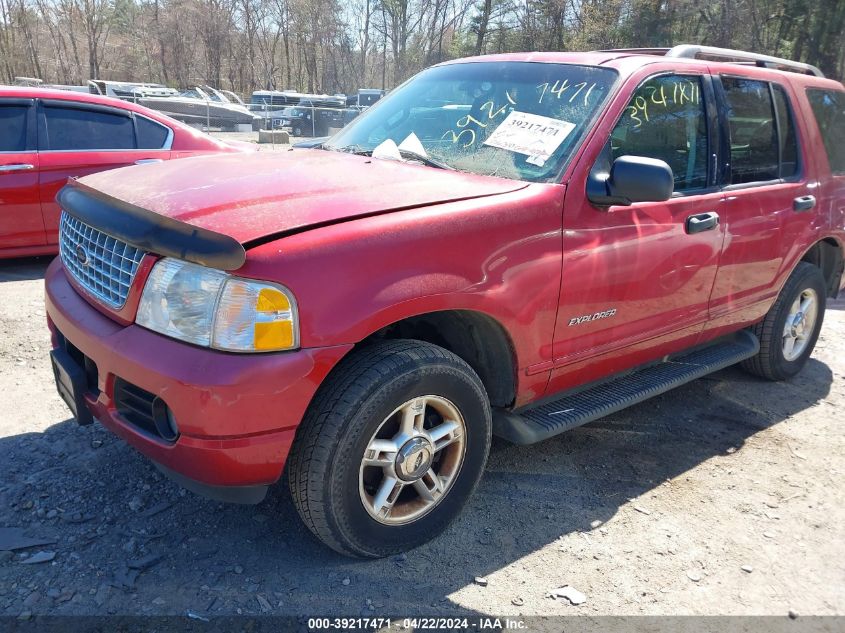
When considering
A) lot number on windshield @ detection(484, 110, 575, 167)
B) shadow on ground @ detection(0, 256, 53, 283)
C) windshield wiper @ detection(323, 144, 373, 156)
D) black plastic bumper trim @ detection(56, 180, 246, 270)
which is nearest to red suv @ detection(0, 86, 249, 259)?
shadow on ground @ detection(0, 256, 53, 283)

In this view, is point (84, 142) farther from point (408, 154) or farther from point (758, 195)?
point (758, 195)

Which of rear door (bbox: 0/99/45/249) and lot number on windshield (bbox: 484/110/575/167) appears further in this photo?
rear door (bbox: 0/99/45/249)

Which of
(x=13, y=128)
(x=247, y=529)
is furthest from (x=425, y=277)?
(x=13, y=128)

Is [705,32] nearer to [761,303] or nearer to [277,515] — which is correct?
[761,303]

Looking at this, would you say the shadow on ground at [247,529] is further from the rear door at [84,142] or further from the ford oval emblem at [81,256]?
the rear door at [84,142]

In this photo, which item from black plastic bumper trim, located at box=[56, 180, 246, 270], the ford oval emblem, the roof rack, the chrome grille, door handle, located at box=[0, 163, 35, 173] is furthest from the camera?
door handle, located at box=[0, 163, 35, 173]

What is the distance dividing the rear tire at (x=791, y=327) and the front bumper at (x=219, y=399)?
3.38m

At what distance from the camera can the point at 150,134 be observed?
6.85 m

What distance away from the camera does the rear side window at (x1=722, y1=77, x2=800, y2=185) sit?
3881 millimetres

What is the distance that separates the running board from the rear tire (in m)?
0.18

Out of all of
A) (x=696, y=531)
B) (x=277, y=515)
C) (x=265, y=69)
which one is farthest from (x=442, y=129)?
(x=265, y=69)

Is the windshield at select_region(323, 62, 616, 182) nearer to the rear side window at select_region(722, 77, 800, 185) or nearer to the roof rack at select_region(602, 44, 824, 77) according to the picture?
the roof rack at select_region(602, 44, 824, 77)

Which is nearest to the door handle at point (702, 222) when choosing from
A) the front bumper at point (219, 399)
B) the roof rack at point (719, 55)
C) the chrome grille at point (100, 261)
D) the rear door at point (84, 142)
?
the roof rack at point (719, 55)

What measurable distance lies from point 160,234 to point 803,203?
3.74 m
